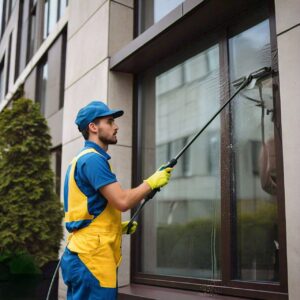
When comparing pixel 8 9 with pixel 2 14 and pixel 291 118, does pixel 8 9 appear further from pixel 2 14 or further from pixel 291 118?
pixel 291 118

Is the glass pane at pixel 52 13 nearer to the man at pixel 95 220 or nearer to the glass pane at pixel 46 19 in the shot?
the glass pane at pixel 46 19

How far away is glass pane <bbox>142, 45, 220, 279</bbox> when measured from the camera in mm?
5059

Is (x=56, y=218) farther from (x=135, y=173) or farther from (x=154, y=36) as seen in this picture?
(x=154, y=36)

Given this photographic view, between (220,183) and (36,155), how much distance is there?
3.59 m

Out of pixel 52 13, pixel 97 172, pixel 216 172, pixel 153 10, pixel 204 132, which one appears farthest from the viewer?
pixel 52 13

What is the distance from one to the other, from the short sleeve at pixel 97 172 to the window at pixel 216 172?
1.73 meters

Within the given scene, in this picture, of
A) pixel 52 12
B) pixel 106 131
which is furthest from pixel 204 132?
pixel 52 12

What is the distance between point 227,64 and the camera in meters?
4.97

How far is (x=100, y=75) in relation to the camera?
21.8ft

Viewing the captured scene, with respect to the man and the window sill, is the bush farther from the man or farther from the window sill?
the man

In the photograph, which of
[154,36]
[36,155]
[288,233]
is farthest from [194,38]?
[36,155]

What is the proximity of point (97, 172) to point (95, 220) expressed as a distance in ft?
0.99

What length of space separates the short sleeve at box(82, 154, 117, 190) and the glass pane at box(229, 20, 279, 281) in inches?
73.4

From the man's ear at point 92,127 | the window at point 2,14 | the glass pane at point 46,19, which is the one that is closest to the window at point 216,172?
the man's ear at point 92,127
